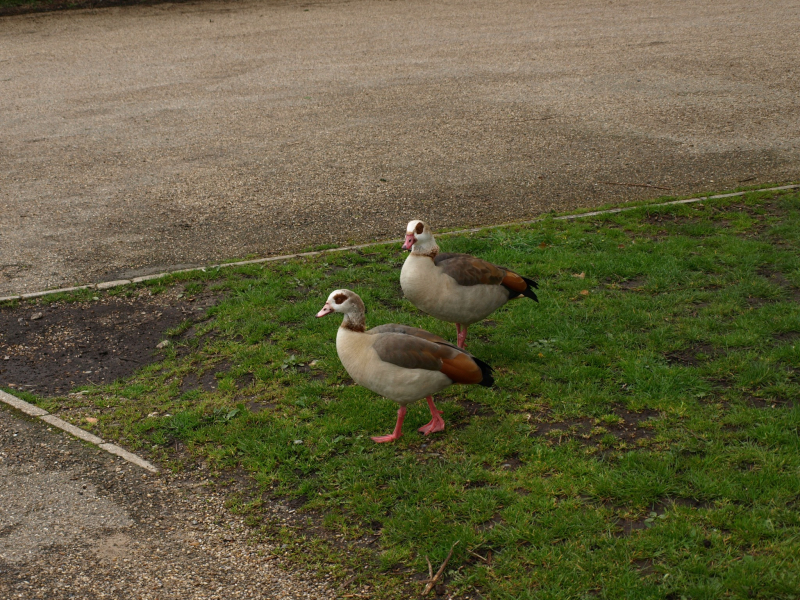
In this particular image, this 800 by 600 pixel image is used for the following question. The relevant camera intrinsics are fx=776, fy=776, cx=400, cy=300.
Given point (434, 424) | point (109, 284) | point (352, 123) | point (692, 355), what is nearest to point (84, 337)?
point (109, 284)

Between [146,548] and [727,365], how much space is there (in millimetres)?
4517

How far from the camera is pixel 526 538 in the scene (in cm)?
462

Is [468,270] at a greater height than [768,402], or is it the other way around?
[468,270]

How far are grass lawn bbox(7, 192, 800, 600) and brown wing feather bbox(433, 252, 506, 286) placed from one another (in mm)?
698

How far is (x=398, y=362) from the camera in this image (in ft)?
17.6

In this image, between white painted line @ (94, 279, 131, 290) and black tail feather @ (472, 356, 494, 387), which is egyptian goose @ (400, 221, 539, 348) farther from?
white painted line @ (94, 279, 131, 290)

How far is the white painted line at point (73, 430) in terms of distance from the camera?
5.77 metres

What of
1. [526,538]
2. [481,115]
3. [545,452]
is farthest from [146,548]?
[481,115]

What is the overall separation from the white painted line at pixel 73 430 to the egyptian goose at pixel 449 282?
263 cm

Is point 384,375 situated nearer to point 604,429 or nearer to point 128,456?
point 604,429

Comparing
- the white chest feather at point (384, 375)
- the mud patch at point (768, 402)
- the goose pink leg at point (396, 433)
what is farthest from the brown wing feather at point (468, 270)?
the mud patch at point (768, 402)

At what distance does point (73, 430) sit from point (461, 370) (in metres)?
2.98

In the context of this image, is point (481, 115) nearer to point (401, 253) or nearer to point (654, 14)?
point (401, 253)

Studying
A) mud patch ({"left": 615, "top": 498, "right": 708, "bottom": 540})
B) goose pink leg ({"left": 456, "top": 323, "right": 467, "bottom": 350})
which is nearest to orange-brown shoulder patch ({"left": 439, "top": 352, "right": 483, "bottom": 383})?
goose pink leg ({"left": 456, "top": 323, "right": 467, "bottom": 350})
